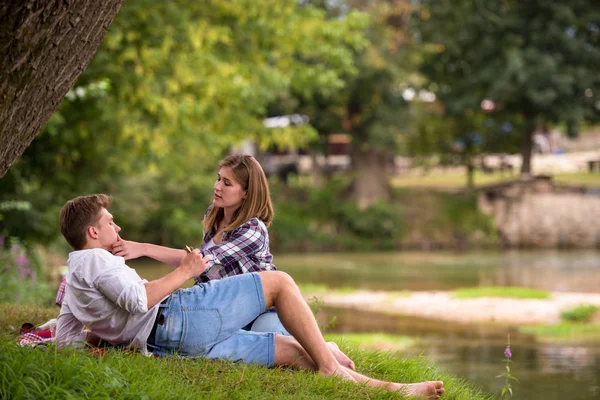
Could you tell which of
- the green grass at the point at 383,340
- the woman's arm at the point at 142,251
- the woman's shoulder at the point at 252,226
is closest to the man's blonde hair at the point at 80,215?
the woman's arm at the point at 142,251

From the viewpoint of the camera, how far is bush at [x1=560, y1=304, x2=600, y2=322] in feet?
51.2

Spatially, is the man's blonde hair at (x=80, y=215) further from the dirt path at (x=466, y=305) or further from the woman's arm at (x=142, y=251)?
the dirt path at (x=466, y=305)

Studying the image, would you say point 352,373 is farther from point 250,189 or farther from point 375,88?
point 375,88

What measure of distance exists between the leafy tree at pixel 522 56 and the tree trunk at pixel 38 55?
30648 mm

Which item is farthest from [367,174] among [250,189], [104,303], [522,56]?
[104,303]

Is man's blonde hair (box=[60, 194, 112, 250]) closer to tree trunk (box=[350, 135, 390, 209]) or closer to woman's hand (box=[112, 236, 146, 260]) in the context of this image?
woman's hand (box=[112, 236, 146, 260])

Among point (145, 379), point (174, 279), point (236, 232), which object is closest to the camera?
point (145, 379)

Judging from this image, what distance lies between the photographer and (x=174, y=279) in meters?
5.26

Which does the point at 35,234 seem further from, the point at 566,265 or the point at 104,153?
the point at 566,265

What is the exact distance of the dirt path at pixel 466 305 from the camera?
16.1 meters

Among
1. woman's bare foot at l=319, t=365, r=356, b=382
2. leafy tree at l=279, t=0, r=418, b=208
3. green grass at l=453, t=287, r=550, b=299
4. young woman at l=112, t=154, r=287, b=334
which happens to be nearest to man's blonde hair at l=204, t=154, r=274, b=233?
young woman at l=112, t=154, r=287, b=334

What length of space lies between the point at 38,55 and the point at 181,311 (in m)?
1.64

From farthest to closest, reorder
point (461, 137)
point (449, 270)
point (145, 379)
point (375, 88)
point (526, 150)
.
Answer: point (461, 137)
point (526, 150)
point (375, 88)
point (449, 270)
point (145, 379)

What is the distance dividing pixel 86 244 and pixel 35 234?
1017 cm
